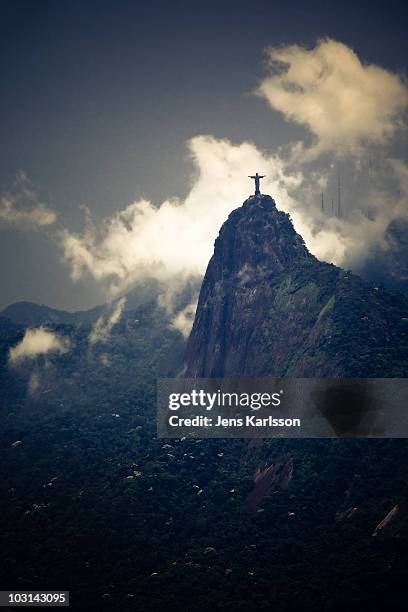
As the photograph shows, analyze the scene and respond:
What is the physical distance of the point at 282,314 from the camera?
151m

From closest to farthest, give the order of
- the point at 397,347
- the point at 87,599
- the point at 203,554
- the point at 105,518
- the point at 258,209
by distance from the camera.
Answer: the point at 87,599 < the point at 203,554 < the point at 105,518 < the point at 397,347 < the point at 258,209

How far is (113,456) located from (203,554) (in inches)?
1797

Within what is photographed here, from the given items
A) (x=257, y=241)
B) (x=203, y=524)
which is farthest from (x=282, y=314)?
(x=203, y=524)

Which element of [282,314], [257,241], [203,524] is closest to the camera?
[203,524]

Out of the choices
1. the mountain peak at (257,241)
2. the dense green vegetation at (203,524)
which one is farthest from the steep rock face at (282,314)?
the dense green vegetation at (203,524)

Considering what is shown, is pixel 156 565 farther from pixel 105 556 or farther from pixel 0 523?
pixel 0 523

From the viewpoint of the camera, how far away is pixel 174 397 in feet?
494

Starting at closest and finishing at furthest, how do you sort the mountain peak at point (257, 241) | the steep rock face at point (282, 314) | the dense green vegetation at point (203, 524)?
the dense green vegetation at point (203, 524) < the steep rock face at point (282, 314) < the mountain peak at point (257, 241)

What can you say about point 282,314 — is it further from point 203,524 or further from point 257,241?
point 203,524

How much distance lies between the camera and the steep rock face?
13012 centimetres

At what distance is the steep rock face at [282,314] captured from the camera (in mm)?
130125

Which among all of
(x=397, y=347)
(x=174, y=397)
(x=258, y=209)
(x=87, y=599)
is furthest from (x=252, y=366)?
(x=87, y=599)

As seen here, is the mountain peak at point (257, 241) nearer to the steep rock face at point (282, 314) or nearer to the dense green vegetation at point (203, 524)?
the steep rock face at point (282, 314)

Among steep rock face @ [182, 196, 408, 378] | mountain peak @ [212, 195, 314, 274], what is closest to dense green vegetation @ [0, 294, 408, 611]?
steep rock face @ [182, 196, 408, 378]
